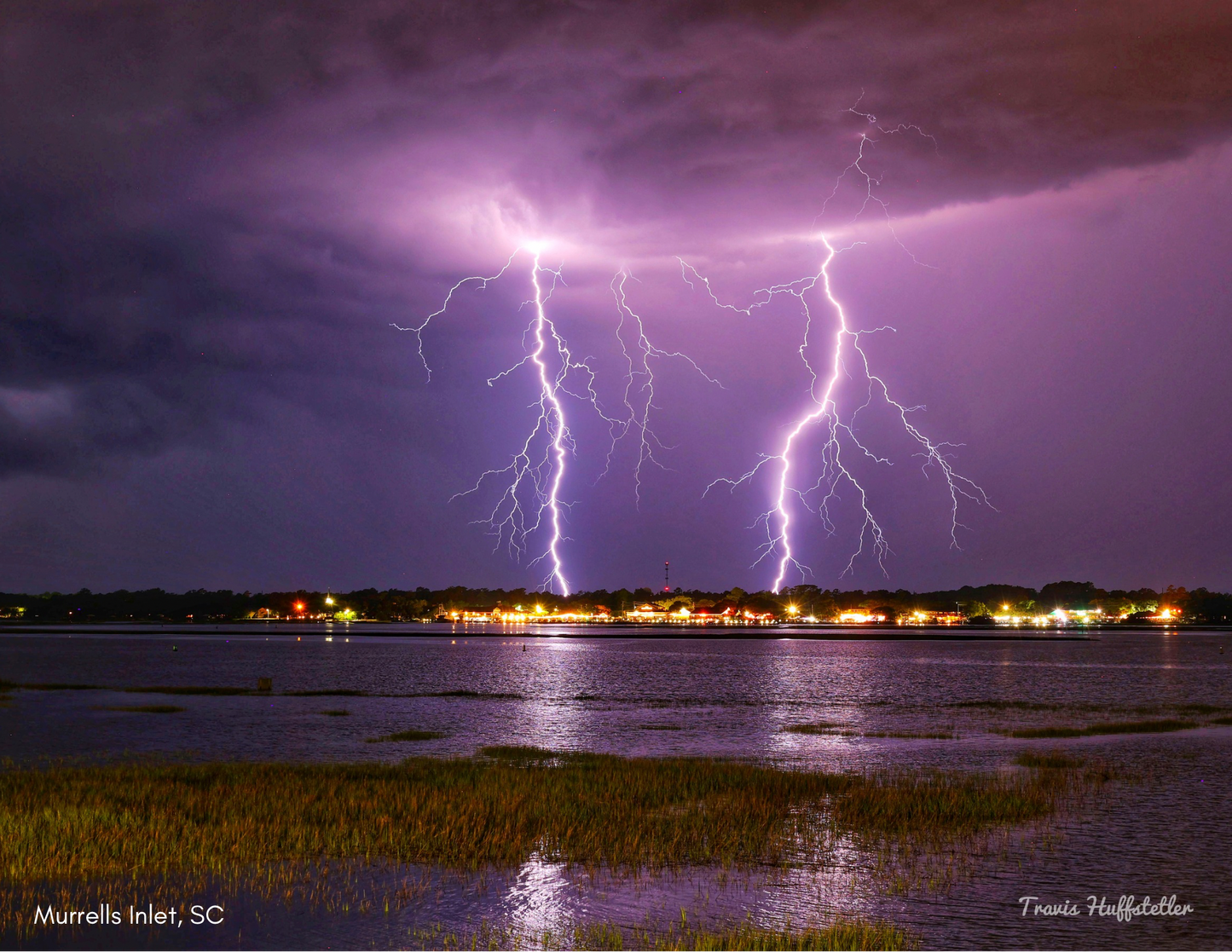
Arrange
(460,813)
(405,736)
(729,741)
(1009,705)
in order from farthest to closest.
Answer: (1009,705) → (405,736) → (729,741) → (460,813)

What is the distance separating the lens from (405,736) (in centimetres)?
3753

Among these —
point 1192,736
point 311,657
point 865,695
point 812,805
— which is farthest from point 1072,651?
point 812,805

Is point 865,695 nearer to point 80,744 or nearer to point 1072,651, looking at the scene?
point 80,744

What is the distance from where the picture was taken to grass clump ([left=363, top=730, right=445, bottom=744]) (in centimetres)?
3606

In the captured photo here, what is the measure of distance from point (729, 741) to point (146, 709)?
2793cm

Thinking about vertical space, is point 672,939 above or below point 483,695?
above

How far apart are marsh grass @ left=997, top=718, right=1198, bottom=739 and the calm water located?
4.58 ft

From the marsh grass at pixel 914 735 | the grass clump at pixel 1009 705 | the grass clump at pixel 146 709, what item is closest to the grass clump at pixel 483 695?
the grass clump at pixel 146 709

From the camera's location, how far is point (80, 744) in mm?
32875

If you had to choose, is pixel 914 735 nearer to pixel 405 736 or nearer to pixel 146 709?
pixel 405 736
